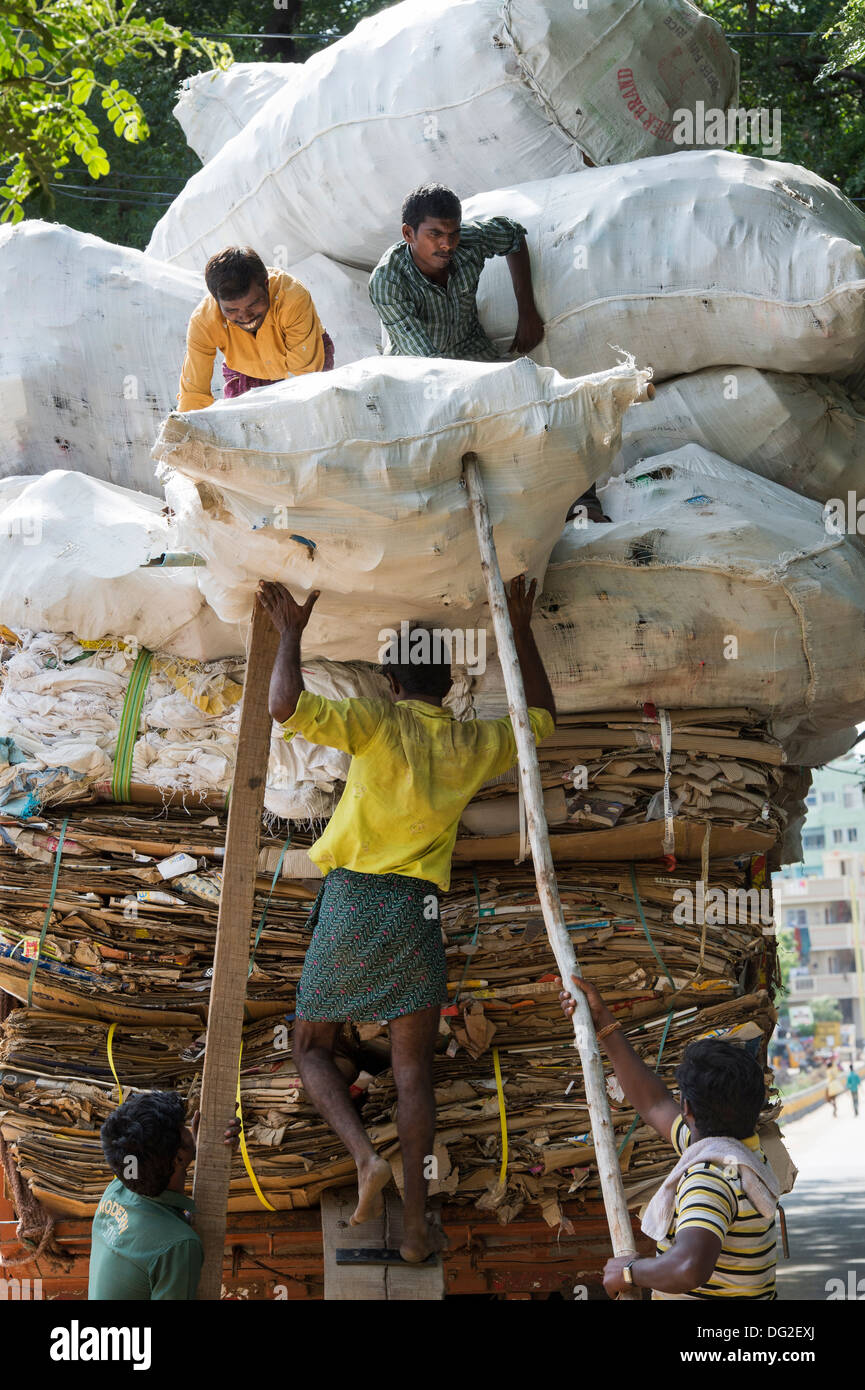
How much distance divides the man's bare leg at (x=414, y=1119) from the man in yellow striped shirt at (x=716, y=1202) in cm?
88

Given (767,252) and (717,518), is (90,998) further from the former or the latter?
(767,252)

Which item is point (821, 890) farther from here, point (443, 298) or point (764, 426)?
point (443, 298)

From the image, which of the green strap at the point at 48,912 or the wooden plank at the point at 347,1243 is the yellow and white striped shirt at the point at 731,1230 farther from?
the green strap at the point at 48,912

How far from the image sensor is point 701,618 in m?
3.69

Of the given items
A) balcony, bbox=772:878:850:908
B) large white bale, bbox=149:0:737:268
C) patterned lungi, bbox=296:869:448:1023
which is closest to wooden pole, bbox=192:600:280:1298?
patterned lungi, bbox=296:869:448:1023

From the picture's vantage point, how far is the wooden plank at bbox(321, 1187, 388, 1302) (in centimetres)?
326

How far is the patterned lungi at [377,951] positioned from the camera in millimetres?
3285

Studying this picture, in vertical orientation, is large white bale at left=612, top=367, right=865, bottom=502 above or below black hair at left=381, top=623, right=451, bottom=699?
above

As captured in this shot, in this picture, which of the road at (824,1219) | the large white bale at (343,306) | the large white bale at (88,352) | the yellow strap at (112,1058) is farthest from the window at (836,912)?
the yellow strap at (112,1058)

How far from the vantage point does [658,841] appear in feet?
12.2

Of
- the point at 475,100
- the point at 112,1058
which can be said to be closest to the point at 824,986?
the point at 475,100

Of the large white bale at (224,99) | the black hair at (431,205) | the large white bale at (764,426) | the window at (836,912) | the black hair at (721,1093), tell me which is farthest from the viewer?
the window at (836,912)

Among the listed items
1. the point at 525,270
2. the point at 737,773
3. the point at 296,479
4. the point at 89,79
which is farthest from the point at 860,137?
the point at 296,479

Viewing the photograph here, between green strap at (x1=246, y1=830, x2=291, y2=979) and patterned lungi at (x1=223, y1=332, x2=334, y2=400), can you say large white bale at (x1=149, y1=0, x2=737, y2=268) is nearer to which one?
patterned lungi at (x1=223, y1=332, x2=334, y2=400)
